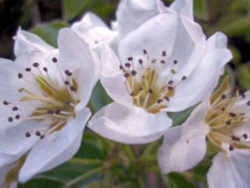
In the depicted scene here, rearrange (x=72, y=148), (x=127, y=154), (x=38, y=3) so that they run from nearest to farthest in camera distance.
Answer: (x=72, y=148), (x=127, y=154), (x=38, y=3)

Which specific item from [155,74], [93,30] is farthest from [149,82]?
[93,30]

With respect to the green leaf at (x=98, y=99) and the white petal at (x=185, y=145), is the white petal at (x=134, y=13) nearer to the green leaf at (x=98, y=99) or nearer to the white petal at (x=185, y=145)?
the green leaf at (x=98, y=99)

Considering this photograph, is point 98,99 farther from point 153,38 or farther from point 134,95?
point 153,38

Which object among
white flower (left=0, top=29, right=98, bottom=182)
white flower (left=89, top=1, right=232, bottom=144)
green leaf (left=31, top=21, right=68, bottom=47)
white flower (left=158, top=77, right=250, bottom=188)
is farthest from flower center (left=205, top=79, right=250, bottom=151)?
green leaf (left=31, top=21, right=68, bottom=47)

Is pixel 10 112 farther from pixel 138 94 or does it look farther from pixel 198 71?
pixel 198 71

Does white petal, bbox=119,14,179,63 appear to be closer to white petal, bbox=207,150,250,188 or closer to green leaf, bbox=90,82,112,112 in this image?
green leaf, bbox=90,82,112,112

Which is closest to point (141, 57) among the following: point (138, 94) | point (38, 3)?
point (138, 94)

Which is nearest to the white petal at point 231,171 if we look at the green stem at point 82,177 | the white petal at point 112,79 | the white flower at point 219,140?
the white flower at point 219,140
